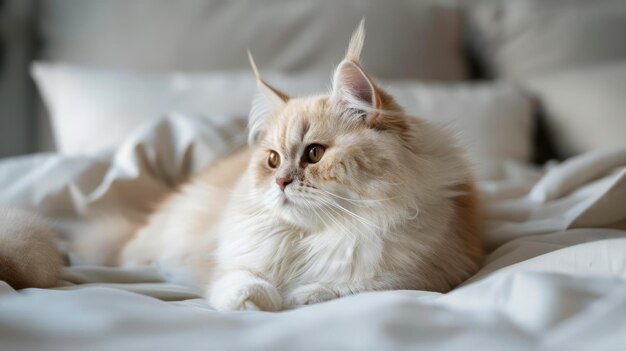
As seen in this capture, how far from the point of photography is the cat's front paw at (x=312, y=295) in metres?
0.97

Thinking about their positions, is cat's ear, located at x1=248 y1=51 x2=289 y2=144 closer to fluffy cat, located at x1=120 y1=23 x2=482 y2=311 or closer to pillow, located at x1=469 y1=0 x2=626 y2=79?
fluffy cat, located at x1=120 y1=23 x2=482 y2=311

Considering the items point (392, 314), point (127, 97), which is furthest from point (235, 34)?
point (392, 314)

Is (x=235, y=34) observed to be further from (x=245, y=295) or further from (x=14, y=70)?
(x=245, y=295)

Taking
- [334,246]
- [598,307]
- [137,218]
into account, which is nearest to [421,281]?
[334,246]

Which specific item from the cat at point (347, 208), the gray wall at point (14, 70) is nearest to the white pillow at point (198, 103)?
the gray wall at point (14, 70)

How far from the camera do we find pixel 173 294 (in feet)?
3.49

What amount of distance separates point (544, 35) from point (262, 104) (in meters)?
1.68

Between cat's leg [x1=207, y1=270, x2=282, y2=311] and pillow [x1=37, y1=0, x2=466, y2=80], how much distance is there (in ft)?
4.50

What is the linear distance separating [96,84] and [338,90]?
1234 millimetres

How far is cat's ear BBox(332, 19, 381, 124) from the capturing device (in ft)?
3.27

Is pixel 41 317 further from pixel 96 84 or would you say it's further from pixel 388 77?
pixel 388 77

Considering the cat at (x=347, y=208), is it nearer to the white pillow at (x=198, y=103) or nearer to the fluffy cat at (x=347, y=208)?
the fluffy cat at (x=347, y=208)

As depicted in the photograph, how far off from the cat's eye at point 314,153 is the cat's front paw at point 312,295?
24cm

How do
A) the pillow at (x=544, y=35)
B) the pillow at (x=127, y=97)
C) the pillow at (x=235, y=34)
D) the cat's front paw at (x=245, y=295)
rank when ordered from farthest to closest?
the pillow at (x=544, y=35)
the pillow at (x=235, y=34)
the pillow at (x=127, y=97)
the cat's front paw at (x=245, y=295)
